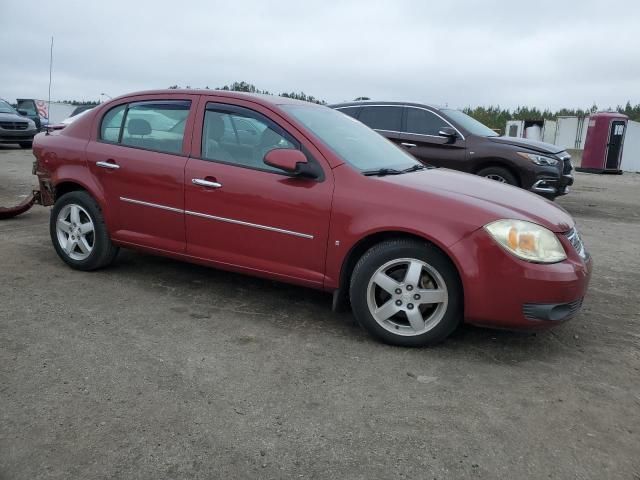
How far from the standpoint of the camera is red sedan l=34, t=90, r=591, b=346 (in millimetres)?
3555

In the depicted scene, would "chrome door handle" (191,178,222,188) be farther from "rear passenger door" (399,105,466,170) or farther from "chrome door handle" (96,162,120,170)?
"rear passenger door" (399,105,466,170)

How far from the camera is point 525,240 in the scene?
353 centimetres

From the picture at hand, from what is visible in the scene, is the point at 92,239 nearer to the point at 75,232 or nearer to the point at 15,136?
the point at 75,232

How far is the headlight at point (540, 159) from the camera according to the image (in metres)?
8.98

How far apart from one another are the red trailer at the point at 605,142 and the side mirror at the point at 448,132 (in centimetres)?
1475

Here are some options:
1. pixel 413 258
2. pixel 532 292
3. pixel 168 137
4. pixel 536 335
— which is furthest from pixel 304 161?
pixel 536 335

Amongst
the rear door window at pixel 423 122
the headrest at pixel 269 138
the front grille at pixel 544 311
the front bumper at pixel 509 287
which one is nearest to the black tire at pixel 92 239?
the headrest at pixel 269 138

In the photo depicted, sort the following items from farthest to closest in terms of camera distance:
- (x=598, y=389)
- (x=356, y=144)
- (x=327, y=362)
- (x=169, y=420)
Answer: (x=356, y=144) → (x=327, y=362) → (x=598, y=389) → (x=169, y=420)

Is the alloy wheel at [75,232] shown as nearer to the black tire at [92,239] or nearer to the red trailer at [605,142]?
the black tire at [92,239]

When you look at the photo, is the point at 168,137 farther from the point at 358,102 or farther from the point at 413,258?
the point at 358,102

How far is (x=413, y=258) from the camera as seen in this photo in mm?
3652

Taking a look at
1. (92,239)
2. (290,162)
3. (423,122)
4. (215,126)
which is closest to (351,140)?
(290,162)

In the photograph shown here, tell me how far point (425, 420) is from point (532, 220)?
4.84ft

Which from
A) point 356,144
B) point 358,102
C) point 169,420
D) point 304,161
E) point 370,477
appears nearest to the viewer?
point 370,477
